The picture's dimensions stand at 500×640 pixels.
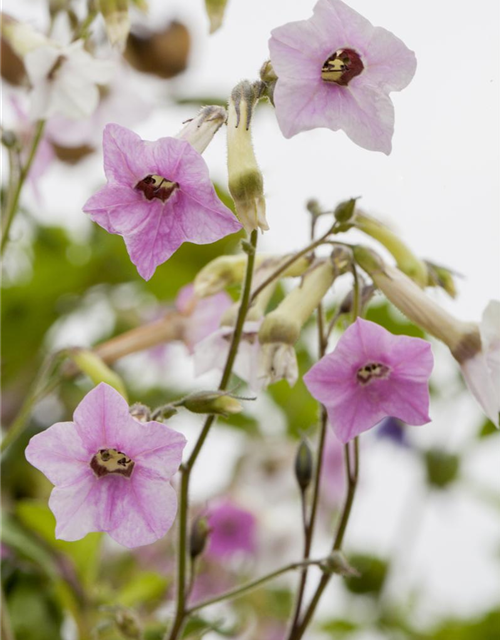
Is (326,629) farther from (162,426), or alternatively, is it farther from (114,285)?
(162,426)

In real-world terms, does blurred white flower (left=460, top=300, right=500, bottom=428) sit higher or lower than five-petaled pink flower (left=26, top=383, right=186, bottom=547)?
higher

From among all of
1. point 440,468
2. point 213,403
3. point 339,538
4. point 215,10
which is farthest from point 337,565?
point 440,468

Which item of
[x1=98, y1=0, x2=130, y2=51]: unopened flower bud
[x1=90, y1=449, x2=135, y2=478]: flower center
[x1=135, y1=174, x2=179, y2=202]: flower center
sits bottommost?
[x1=90, y1=449, x2=135, y2=478]: flower center

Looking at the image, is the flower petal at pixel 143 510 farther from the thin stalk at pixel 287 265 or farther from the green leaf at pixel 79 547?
the green leaf at pixel 79 547

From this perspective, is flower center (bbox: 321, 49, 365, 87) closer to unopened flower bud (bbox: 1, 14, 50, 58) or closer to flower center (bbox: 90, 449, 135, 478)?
flower center (bbox: 90, 449, 135, 478)

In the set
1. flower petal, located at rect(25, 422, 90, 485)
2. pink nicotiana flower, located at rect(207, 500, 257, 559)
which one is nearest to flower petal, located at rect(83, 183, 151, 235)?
flower petal, located at rect(25, 422, 90, 485)

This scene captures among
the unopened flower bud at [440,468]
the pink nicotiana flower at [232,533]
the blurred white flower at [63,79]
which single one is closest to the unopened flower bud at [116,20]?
the blurred white flower at [63,79]

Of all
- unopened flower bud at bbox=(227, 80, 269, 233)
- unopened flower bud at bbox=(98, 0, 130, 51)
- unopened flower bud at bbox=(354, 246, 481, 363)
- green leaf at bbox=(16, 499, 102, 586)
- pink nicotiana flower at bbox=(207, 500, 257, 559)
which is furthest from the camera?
pink nicotiana flower at bbox=(207, 500, 257, 559)

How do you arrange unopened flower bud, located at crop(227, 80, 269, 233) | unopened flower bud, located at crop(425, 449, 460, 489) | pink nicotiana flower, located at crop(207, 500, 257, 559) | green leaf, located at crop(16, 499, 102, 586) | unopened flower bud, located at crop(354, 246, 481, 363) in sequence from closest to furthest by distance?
unopened flower bud, located at crop(227, 80, 269, 233) → unopened flower bud, located at crop(354, 246, 481, 363) → green leaf, located at crop(16, 499, 102, 586) → pink nicotiana flower, located at crop(207, 500, 257, 559) → unopened flower bud, located at crop(425, 449, 460, 489)

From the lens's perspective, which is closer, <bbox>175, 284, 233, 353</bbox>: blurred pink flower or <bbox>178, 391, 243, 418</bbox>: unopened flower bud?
<bbox>178, 391, 243, 418</bbox>: unopened flower bud
